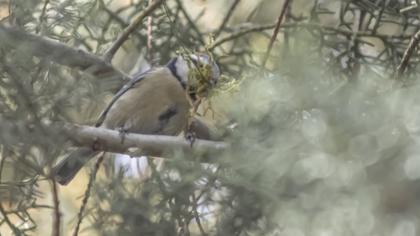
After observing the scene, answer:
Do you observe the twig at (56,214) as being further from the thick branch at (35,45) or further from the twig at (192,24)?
the twig at (192,24)

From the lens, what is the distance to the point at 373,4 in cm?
172

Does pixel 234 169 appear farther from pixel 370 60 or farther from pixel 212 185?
pixel 370 60

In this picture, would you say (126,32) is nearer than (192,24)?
Yes

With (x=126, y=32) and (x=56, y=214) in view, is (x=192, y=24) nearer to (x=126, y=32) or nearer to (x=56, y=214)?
(x=126, y=32)

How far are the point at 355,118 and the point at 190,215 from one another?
0.47m

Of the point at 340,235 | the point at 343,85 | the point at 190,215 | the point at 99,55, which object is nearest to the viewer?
the point at 340,235

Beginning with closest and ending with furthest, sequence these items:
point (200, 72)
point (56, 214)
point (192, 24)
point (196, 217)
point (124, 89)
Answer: point (196, 217), point (56, 214), point (200, 72), point (192, 24), point (124, 89)

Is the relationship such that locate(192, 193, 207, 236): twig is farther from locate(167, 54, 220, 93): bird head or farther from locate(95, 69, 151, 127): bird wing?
locate(95, 69, 151, 127): bird wing

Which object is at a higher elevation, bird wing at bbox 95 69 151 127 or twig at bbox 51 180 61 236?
twig at bbox 51 180 61 236

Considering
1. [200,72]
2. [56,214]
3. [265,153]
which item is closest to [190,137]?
[200,72]

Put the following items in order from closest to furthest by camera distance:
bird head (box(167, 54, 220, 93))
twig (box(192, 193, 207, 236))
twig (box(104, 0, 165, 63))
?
1. twig (box(192, 193, 207, 236))
2. bird head (box(167, 54, 220, 93))
3. twig (box(104, 0, 165, 63))

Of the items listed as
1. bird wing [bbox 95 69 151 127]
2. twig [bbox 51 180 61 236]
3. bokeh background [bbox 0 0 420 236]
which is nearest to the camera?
bokeh background [bbox 0 0 420 236]

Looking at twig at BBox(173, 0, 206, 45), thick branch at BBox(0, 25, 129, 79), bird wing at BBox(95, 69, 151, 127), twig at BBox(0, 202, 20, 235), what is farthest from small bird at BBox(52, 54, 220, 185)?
twig at BBox(0, 202, 20, 235)

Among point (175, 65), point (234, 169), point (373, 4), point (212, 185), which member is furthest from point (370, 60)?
point (234, 169)
